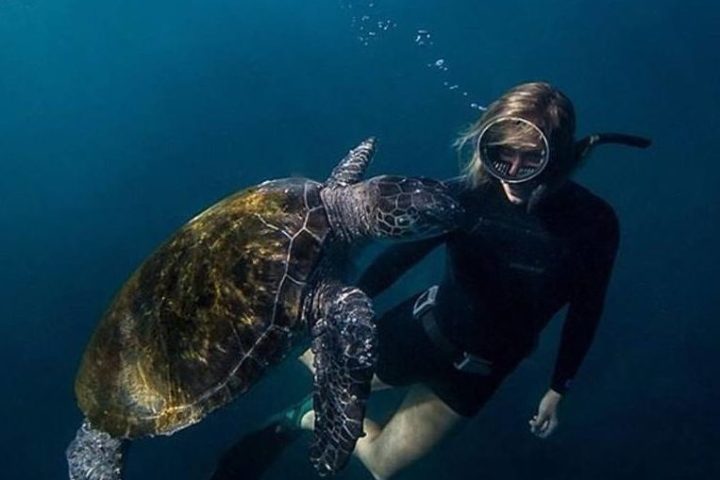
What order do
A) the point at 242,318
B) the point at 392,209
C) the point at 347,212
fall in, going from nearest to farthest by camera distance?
the point at 392,209 → the point at 242,318 → the point at 347,212

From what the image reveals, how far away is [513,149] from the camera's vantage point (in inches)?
107

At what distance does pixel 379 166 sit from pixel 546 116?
11.3 metres

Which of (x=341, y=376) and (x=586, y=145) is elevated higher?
(x=586, y=145)

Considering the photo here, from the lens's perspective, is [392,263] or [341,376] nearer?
[341,376]

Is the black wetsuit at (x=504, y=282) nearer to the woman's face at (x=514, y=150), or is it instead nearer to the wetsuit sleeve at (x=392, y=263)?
the wetsuit sleeve at (x=392, y=263)

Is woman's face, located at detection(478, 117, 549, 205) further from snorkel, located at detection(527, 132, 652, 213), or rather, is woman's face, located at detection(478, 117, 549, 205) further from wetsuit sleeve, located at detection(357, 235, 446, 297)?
wetsuit sleeve, located at detection(357, 235, 446, 297)

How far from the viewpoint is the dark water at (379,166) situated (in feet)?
23.9

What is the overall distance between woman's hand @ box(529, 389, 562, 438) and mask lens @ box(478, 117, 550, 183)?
58.3 inches

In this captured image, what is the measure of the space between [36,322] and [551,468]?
857 cm

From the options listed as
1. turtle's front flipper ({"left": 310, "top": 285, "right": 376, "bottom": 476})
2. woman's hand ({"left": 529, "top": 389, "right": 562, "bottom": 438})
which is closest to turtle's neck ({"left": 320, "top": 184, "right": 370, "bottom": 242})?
turtle's front flipper ({"left": 310, "top": 285, "right": 376, "bottom": 476})

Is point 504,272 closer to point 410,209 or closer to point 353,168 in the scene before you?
point 410,209

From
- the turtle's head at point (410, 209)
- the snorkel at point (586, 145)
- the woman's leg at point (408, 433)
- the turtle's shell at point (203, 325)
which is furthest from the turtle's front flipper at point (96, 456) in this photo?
the snorkel at point (586, 145)

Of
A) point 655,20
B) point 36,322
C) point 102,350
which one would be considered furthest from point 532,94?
point 655,20

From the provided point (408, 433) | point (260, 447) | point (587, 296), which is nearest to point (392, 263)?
point (587, 296)
